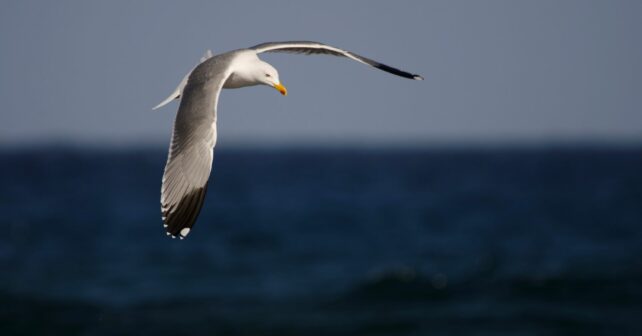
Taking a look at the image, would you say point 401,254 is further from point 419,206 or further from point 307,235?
point 419,206

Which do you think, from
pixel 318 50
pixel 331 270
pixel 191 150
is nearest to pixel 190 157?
pixel 191 150

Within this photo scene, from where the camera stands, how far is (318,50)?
9.87 metres

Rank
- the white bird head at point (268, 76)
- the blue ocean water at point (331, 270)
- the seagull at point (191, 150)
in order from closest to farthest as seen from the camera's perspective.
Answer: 1. the seagull at point (191, 150)
2. the white bird head at point (268, 76)
3. the blue ocean water at point (331, 270)

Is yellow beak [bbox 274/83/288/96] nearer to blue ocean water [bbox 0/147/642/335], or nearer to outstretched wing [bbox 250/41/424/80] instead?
outstretched wing [bbox 250/41/424/80]

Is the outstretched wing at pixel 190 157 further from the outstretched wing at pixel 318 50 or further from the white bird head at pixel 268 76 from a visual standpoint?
the outstretched wing at pixel 318 50

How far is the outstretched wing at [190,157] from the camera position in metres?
8.05

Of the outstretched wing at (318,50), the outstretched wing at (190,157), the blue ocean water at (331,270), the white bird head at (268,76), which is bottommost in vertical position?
the blue ocean water at (331,270)

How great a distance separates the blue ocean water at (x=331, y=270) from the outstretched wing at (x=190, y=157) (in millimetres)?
11899

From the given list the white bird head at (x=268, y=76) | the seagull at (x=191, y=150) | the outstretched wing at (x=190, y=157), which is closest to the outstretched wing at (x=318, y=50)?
the white bird head at (x=268, y=76)

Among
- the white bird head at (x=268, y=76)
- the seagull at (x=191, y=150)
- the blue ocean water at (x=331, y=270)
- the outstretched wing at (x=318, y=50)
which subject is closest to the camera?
the seagull at (x=191, y=150)

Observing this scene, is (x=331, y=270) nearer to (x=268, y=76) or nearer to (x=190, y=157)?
(x=268, y=76)

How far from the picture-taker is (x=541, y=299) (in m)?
22.1

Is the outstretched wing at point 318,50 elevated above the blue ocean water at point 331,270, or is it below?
above

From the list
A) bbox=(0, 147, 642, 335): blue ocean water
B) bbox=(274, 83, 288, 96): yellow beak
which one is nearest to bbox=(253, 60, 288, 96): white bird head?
bbox=(274, 83, 288, 96): yellow beak
